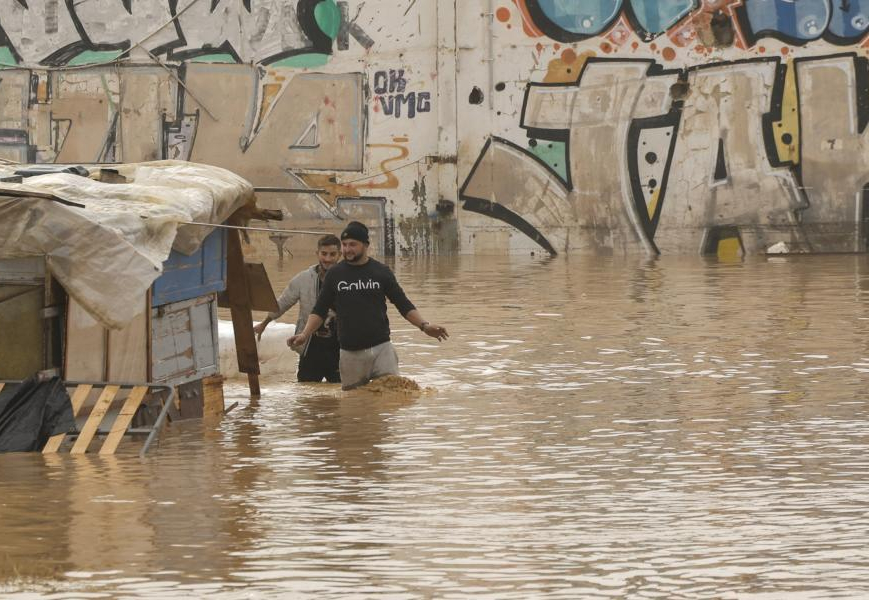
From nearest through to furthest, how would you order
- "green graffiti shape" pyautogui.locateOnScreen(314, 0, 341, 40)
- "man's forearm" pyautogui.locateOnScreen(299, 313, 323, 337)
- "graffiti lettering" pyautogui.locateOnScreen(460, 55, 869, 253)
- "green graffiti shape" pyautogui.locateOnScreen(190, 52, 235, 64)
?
"man's forearm" pyautogui.locateOnScreen(299, 313, 323, 337), "graffiti lettering" pyautogui.locateOnScreen(460, 55, 869, 253), "green graffiti shape" pyautogui.locateOnScreen(314, 0, 341, 40), "green graffiti shape" pyautogui.locateOnScreen(190, 52, 235, 64)

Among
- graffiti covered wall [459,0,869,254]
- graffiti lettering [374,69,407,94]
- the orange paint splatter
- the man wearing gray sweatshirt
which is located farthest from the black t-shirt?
graffiti lettering [374,69,407,94]

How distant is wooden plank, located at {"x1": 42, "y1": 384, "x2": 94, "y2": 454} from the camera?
1037 centimetres

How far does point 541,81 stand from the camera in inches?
1202

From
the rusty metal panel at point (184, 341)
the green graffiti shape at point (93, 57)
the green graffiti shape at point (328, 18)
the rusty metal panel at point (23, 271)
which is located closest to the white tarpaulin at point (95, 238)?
the rusty metal panel at point (23, 271)

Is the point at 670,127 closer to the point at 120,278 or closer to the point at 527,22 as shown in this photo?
the point at 527,22

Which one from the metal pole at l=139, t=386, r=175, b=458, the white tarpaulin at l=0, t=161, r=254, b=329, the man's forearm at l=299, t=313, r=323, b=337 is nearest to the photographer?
the white tarpaulin at l=0, t=161, r=254, b=329

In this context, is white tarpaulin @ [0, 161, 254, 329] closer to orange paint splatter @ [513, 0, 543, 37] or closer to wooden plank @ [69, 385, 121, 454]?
wooden plank @ [69, 385, 121, 454]

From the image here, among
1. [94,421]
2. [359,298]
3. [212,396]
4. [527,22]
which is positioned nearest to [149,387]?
[94,421]

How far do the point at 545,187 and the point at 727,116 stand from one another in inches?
128

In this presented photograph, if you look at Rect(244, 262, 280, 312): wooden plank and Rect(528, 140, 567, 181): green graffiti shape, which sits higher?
Rect(528, 140, 567, 181): green graffiti shape

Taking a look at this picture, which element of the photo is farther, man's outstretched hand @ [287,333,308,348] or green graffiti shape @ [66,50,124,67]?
green graffiti shape @ [66,50,124,67]

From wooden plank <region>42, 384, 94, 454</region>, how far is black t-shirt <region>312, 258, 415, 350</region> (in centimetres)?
243

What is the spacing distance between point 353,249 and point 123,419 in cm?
269

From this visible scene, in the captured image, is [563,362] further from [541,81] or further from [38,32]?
[38,32]
